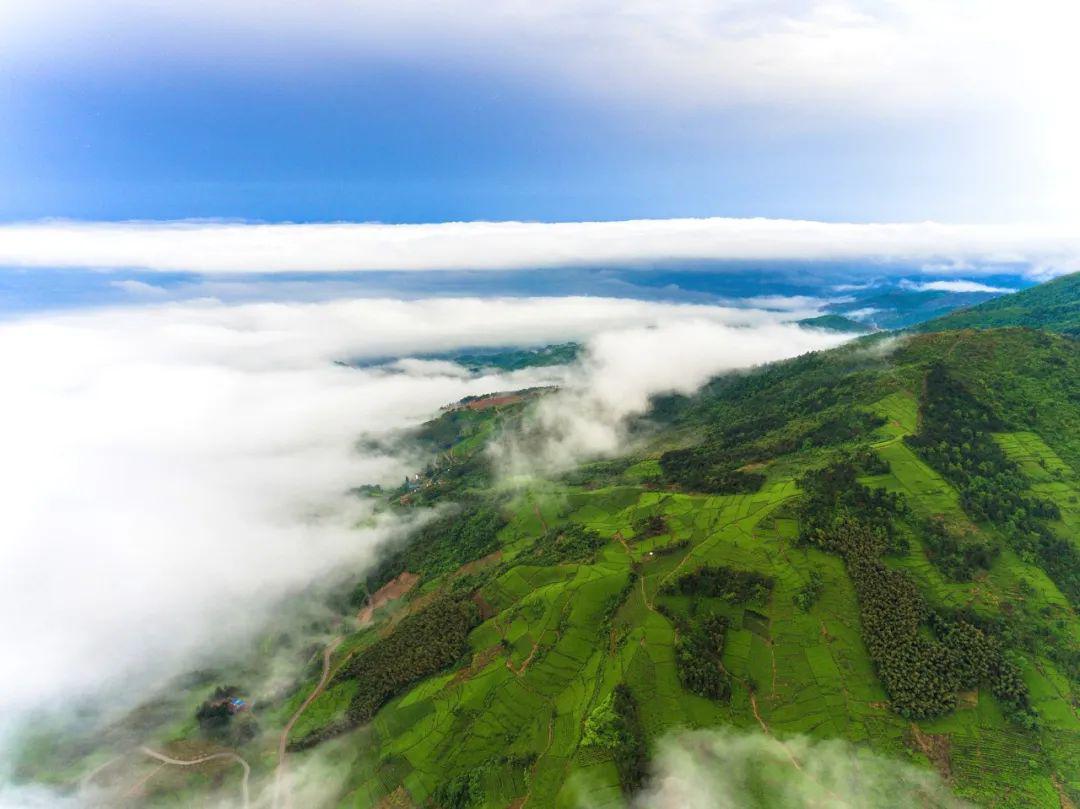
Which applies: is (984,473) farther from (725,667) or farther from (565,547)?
(565,547)

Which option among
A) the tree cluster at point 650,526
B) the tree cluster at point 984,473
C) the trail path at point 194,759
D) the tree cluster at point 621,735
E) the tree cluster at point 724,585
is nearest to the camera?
the tree cluster at point 621,735

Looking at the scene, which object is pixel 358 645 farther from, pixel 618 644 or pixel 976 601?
pixel 976 601

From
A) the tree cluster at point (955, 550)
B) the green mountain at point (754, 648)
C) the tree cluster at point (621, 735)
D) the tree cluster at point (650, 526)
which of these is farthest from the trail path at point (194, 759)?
the tree cluster at point (955, 550)

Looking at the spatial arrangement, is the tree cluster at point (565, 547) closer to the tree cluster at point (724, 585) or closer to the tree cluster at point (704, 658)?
the tree cluster at point (724, 585)

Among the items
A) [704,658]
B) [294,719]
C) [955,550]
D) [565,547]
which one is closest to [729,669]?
[704,658]

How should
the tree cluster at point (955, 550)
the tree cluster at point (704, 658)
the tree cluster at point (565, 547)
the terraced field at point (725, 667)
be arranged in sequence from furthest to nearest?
the tree cluster at point (565, 547)
the tree cluster at point (955, 550)
the tree cluster at point (704, 658)
the terraced field at point (725, 667)
